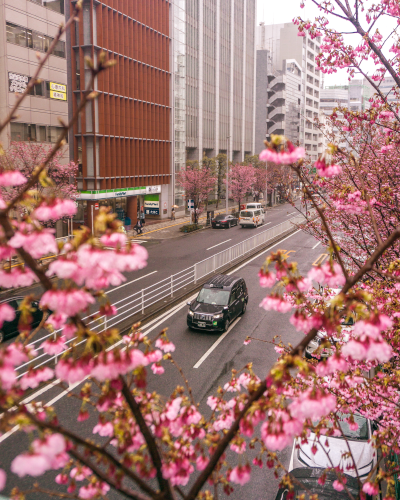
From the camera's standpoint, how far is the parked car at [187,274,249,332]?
15.7 m

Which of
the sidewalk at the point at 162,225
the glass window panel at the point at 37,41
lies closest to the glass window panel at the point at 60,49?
the glass window panel at the point at 37,41

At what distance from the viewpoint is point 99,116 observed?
35.8 m

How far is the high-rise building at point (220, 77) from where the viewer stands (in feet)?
183

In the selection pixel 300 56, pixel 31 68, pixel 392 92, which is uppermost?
pixel 300 56

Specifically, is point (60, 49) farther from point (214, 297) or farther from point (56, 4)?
point (214, 297)

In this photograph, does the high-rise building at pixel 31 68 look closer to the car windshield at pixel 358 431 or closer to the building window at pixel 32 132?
the building window at pixel 32 132

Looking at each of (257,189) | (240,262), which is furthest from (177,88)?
(240,262)

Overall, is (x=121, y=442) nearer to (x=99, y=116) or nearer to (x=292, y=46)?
(x=99, y=116)

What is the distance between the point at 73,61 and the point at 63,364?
3698 centimetres

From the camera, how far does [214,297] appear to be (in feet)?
55.4

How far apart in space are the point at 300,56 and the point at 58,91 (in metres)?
88.1

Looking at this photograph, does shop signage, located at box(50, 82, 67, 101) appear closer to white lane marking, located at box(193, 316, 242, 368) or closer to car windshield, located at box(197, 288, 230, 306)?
car windshield, located at box(197, 288, 230, 306)

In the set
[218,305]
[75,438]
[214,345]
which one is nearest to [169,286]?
[218,305]

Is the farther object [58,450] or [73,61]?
[73,61]
